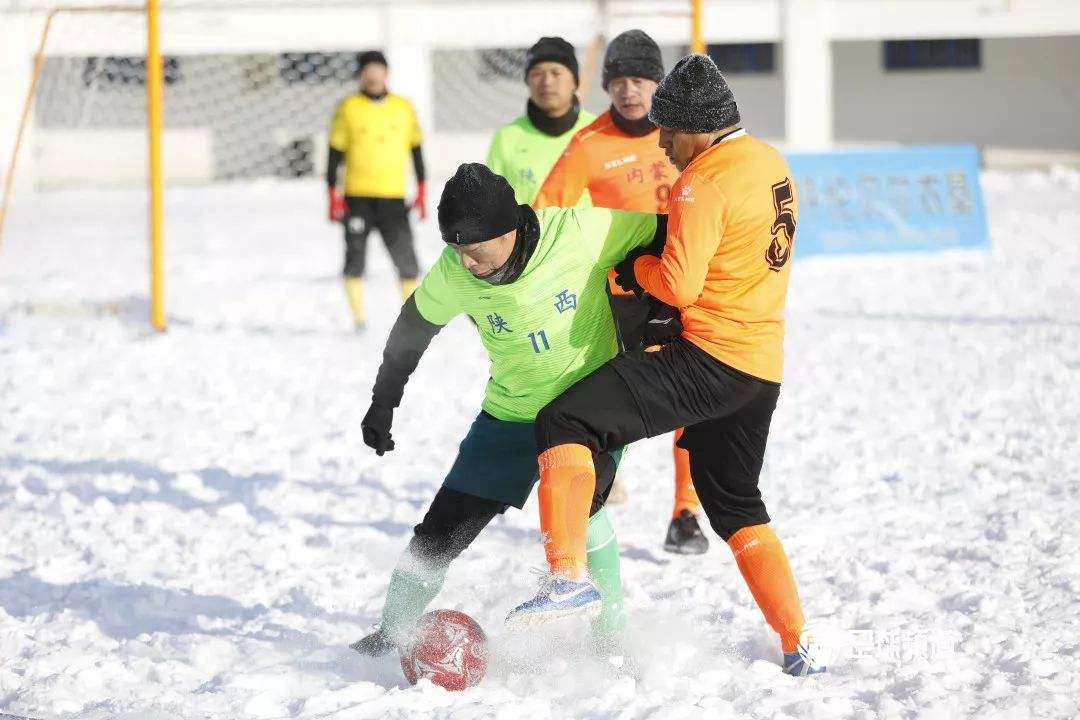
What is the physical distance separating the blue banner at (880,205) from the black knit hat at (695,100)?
9.47m

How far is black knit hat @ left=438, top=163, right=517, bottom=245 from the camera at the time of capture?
3557 millimetres

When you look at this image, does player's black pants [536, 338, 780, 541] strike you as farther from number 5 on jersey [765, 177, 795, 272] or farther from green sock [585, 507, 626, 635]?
green sock [585, 507, 626, 635]

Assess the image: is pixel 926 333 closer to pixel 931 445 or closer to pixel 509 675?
pixel 931 445

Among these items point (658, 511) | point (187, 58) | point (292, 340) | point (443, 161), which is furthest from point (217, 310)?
point (187, 58)

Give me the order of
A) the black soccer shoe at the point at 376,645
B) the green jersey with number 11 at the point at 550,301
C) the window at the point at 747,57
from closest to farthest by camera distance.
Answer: the green jersey with number 11 at the point at 550,301 < the black soccer shoe at the point at 376,645 < the window at the point at 747,57

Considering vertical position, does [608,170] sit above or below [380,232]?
above

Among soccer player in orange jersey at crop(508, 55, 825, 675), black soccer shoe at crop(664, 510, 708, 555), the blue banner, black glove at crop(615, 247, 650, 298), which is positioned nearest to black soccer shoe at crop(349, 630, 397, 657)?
soccer player in orange jersey at crop(508, 55, 825, 675)

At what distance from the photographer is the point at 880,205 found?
1323cm

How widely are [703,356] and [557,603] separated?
816mm

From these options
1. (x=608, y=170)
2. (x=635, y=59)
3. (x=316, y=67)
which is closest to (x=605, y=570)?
(x=608, y=170)

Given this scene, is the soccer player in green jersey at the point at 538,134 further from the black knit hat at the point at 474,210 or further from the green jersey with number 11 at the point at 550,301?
the black knit hat at the point at 474,210

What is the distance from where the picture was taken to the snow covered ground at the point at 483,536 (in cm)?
393

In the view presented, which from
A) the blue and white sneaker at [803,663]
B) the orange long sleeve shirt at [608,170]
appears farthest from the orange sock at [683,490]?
the blue and white sneaker at [803,663]

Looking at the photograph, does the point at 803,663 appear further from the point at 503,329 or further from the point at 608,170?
the point at 608,170
